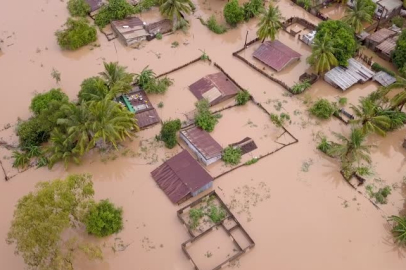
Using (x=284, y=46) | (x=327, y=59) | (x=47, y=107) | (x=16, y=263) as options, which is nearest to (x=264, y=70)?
(x=284, y=46)

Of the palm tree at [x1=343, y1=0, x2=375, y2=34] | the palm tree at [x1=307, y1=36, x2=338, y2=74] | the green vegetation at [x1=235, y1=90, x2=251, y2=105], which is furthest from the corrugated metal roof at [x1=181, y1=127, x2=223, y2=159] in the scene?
the palm tree at [x1=343, y1=0, x2=375, y2=34]

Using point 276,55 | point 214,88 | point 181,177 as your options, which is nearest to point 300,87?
point 276,55

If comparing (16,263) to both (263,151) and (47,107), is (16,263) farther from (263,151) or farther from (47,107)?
(263,151)

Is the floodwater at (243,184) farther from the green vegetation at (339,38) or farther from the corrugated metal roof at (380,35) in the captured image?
the corrugated metal roof at (380,35)

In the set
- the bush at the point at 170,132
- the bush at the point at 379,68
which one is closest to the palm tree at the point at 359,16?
the bush at the point at 379,68

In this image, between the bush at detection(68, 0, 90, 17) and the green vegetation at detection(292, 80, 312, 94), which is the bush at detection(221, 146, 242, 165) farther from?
the bush at detection(68, 0, 90, 17)

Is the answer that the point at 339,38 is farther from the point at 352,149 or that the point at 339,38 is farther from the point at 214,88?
the point at 214,88
